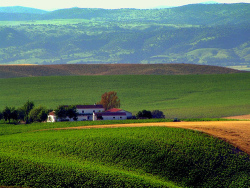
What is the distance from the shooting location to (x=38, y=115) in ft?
260

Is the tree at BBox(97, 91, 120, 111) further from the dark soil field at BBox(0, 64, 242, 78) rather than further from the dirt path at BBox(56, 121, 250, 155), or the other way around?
the dark soil field at BBox(0, 64, 242, 78)

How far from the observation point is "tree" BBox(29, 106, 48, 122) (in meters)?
79.2

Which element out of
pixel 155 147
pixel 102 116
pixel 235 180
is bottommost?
pixel 235 180

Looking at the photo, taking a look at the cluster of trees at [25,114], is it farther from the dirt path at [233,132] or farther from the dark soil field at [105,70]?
the dark soil field at [105,70]

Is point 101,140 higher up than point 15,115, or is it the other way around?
point 15,115

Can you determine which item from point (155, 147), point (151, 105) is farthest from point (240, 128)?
point (151, 105)

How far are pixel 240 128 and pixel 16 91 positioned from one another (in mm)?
79446

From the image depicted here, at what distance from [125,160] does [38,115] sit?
125 ft

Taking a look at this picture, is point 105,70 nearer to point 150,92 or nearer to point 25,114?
point 150,92

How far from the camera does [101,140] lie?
1930 inches

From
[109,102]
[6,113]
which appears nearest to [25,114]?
[6,113]

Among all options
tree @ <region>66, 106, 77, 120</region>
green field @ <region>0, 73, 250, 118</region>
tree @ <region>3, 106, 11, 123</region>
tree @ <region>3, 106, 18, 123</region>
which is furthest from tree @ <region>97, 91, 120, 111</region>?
tree @ <region>3, 106, 11, 123</region>

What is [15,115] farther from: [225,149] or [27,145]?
[225,149]

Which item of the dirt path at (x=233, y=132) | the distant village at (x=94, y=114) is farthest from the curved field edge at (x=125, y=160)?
the distant village at (x=94, y=114)
